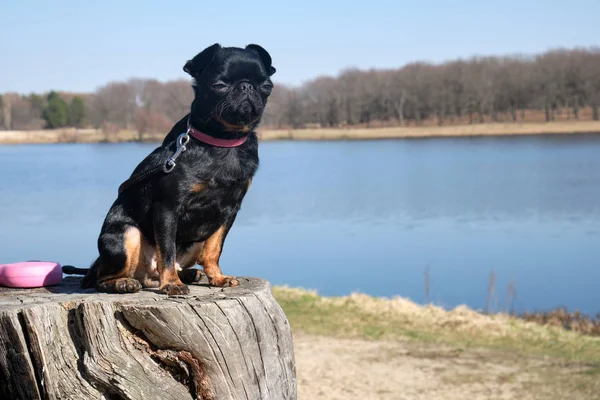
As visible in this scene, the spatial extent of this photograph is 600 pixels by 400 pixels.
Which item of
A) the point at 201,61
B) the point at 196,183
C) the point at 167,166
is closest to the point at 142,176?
the point at 167,166

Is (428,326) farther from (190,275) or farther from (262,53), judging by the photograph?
(262,53)

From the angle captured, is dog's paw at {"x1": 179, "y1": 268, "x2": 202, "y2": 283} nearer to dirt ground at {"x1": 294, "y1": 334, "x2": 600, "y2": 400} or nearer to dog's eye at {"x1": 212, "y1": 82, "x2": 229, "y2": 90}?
dog's eye at {"x1": 212, "y1": 82, "x2": 229, "y2": 90}

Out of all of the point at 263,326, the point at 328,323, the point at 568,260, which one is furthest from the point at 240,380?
the point at 568,260

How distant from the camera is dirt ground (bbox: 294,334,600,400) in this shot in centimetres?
912

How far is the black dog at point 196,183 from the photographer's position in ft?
13.2

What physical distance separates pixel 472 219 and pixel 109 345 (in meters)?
26.2

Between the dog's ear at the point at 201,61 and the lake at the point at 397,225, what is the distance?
13.0 metres

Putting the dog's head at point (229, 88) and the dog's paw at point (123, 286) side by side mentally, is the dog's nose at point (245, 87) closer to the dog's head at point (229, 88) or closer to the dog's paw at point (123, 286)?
the dog's head at point (229, 88)

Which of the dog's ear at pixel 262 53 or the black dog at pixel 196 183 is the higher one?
the dog's ear at pixel 262 53

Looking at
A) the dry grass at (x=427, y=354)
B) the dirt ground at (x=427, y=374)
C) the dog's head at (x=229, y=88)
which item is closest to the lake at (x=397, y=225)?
the dry grass at (x=427, y=354)

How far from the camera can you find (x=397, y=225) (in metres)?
28.0

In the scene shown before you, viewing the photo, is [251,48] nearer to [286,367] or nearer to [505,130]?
[286,367]

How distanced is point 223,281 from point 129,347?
774 millimetres

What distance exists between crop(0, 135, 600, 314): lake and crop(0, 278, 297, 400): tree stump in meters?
13.0
